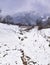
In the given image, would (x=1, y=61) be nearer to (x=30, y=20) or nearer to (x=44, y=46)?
(x=44, y=46)

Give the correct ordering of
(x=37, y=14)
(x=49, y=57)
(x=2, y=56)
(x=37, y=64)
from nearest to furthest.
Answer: (x=2, y=56) → (x=37, y=64) → (x=49, y=57) → (x=37, y=14)

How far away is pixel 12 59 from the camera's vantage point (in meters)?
11.4

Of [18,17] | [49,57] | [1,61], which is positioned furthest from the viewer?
[18,17]

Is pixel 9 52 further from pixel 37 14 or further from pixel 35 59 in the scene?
pixel 37 14

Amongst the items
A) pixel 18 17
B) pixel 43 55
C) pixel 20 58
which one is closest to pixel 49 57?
pixel 43 55

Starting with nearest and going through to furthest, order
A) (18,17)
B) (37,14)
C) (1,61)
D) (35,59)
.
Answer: (1,61), (35,59), (18,17), (37,14)

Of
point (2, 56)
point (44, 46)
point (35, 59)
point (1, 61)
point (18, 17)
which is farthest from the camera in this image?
point (18, 17)

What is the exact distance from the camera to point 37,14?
3012 inches

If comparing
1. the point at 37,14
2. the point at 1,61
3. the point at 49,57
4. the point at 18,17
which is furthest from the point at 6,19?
the point at 1,61

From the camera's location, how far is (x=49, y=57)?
14.6 m

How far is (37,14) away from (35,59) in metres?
63.8

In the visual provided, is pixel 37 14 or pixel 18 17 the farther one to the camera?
pixel 37 14

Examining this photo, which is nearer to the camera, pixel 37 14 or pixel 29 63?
pixel 29 63

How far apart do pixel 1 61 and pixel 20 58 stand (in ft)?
5.53
